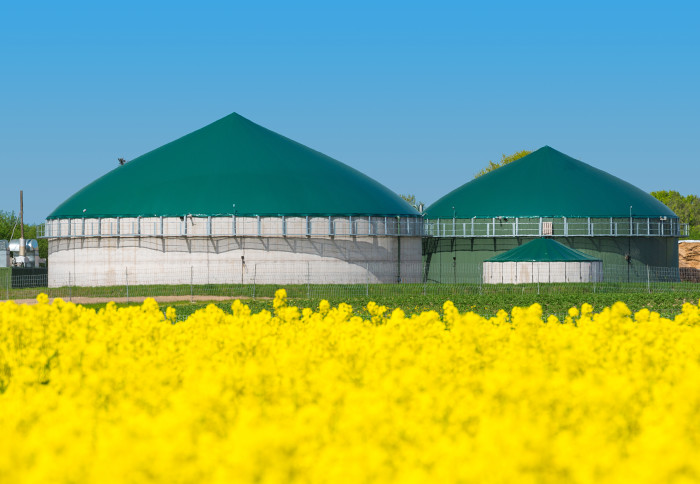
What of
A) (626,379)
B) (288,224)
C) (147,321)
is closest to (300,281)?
(288,224)

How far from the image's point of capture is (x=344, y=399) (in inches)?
330

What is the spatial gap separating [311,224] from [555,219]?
749 inches

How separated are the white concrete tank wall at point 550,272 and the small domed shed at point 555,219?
11784 millimetres

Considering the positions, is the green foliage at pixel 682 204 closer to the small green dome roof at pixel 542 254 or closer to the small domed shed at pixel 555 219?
the small domed shed at pixel 555 219

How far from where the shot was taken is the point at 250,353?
39.7 feet

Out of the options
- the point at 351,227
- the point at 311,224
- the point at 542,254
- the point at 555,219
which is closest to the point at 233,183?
the point at 311,224

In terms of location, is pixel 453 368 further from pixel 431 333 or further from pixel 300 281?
pixel 300 281

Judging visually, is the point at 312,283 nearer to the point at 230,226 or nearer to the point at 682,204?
the point at 230,226

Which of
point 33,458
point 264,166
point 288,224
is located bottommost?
point 33,458

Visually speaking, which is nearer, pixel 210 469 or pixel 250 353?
pixel 210 469

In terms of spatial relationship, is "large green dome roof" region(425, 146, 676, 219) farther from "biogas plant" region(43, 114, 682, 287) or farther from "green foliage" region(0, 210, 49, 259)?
"green foliage" region(0, 210, 49, 259)

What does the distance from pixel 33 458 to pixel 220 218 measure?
55268 millimetres

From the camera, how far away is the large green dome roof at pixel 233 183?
62.5m

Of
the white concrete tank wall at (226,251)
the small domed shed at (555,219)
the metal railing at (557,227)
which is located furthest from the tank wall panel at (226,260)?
the small domed shed at (555,219)
